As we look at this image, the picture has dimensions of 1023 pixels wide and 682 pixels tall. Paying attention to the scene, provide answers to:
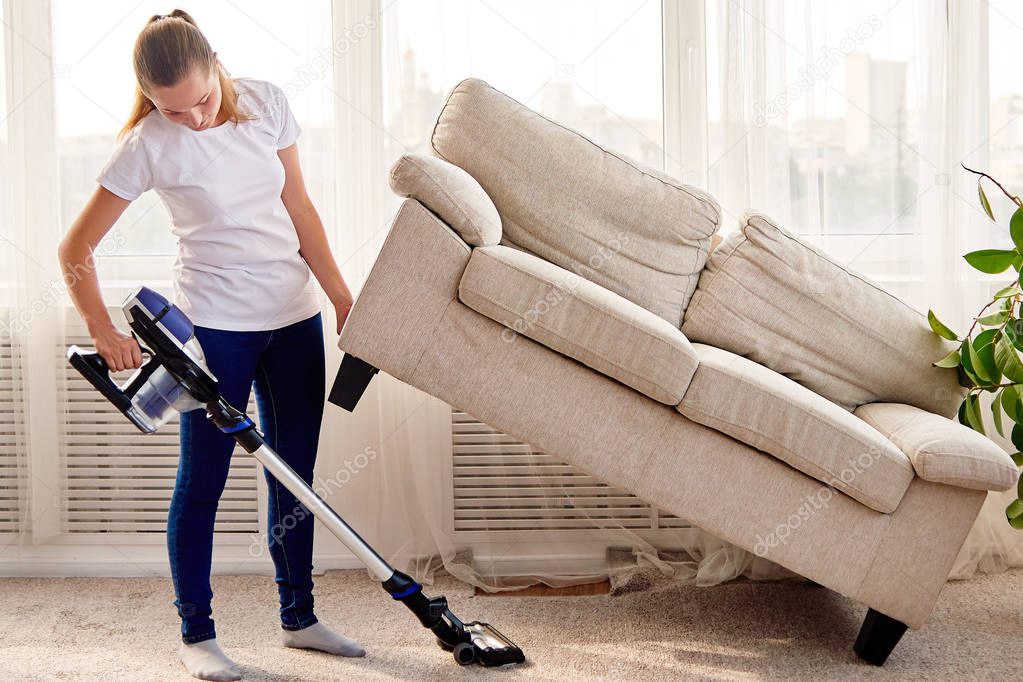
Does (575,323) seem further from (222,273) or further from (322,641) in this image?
(322,641)

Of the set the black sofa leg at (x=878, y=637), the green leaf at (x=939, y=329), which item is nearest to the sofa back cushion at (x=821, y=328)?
the green leaf at (x=939, y=329)

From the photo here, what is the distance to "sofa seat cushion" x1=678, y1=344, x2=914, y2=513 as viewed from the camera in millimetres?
1839

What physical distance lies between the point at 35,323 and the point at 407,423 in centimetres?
104

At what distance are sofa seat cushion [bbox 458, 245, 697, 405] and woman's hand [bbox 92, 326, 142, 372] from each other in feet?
1.97

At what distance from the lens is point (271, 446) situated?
196cm

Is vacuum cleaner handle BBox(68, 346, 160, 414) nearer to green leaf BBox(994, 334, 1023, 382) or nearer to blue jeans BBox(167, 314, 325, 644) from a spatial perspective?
blue jeans BBox(167, 314, 325, 644)

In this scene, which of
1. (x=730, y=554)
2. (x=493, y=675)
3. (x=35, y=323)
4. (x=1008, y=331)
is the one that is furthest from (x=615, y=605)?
(x=35, y=323)

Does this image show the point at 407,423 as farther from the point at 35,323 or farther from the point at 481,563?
the point at 35,323

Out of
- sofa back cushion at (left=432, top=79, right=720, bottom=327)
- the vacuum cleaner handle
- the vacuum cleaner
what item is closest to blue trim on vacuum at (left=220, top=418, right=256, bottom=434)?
the vacuum cleaner

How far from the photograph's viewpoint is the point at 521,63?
2.63m

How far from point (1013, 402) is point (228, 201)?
67.1 inches

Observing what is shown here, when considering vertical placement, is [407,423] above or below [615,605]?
above

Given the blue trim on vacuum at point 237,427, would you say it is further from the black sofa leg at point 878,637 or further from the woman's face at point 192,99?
the black sofa leg at point 878,637

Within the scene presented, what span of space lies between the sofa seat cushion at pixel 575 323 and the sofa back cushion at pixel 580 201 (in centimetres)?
40
